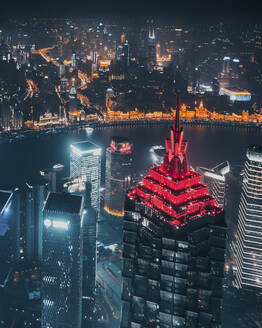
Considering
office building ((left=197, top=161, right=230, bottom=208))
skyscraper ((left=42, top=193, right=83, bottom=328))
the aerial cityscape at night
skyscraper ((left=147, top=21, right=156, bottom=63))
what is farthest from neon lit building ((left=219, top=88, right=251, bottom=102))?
skyscraper ((left=42, top=193, right=83, bottom=328))

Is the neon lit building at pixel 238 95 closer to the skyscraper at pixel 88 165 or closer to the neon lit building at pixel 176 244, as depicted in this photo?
the skyscraper at pixel 88 165

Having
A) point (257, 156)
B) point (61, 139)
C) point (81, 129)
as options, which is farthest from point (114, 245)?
point (81, 129)

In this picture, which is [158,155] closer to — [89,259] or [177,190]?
[89,259]

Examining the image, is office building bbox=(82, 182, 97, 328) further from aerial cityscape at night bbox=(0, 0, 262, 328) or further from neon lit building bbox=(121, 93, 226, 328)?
neon lit building bbox=(121, 93, 226, 328)

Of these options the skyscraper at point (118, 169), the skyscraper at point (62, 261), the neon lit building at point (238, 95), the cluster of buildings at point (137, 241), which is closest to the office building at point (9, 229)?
the cluster of buildings at point (137, 241)

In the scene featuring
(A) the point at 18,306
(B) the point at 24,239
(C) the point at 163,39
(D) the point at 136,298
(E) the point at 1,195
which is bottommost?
(A) the point at 18,306

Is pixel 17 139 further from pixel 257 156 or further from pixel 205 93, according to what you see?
pixel 257 156
